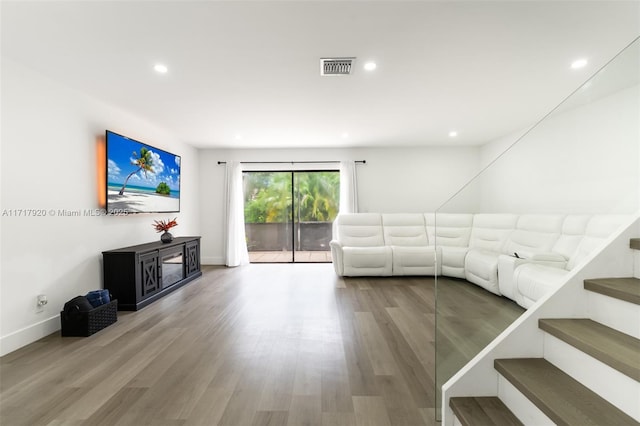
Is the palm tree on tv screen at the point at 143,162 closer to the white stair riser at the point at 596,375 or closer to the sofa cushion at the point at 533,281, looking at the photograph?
the sofa cushion at the point at 533,281

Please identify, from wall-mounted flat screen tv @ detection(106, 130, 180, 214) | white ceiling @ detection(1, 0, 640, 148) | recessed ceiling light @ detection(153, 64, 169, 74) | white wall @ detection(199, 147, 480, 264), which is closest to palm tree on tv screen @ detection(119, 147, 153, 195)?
wall-mounted flat screen tv @ detection(106, 130, 180, 214)

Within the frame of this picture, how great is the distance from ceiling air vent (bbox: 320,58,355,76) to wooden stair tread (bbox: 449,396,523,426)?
242cm

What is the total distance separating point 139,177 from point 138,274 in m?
1.30

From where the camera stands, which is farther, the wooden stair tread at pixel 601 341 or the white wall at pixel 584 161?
the white wall at pixel 584 161

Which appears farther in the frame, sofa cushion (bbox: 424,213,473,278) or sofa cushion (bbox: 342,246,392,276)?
sofa cushion (bbox: 342,246,392,276)

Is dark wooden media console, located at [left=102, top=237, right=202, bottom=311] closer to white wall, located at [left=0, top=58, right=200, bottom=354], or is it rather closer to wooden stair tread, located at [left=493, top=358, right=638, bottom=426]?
white wall, located at [left=0, top=58, right=200, bottom=354]

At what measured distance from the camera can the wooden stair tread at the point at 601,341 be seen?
0.88 metres

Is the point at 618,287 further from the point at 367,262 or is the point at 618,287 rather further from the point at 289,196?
the point at 289,196

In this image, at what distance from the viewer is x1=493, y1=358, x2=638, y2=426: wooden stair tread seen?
869 mm

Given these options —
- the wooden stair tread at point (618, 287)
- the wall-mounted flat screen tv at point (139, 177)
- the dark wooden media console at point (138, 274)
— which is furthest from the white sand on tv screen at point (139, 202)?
the wooden stair tread at point (618, 287)

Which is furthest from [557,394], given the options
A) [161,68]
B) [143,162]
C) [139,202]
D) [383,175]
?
[383,175]

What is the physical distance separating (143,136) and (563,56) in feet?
16.0

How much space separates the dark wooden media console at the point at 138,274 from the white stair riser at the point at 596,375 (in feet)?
11.9

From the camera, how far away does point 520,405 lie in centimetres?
109
